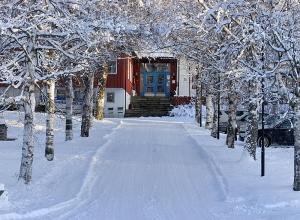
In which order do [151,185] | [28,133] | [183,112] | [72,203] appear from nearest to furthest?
[72,203] < [28,133] < [151,185] < [183,112]

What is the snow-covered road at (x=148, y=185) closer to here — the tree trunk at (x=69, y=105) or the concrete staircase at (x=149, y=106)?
the tree trunk at (x=69, y=105)

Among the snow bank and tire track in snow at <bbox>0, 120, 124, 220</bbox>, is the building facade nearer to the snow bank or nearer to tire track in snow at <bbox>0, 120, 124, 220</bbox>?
the snow bank

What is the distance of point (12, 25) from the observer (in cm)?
1149

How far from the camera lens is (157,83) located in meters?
54.9

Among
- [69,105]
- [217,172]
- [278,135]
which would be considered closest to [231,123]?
[278,135]

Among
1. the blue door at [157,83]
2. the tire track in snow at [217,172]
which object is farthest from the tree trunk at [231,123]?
the blue door at [157,83]

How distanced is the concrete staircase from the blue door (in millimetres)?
3315

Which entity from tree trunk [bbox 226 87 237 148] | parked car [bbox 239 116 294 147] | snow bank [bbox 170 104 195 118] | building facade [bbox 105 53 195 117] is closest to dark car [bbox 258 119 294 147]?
parked car [bbox 239 116 294 147]

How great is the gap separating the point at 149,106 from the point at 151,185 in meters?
34.6

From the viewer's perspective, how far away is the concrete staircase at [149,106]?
47.6 m

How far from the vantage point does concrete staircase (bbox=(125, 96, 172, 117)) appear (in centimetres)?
4762

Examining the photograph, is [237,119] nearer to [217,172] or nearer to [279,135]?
[279,135]

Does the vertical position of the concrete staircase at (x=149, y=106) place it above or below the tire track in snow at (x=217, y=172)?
above

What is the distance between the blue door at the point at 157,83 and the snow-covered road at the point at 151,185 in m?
30.3
